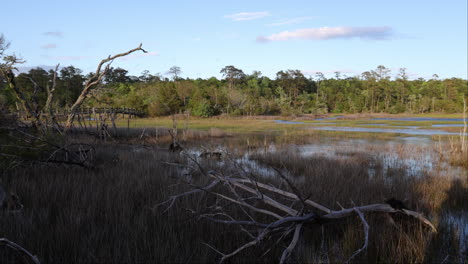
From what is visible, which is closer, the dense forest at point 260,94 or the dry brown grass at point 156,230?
the dry brown grass at point 156,230

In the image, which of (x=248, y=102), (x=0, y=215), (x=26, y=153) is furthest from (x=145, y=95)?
(x=0, y=215)

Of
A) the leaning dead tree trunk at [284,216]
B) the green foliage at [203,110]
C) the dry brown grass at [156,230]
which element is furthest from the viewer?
the green foliage at [203,110]

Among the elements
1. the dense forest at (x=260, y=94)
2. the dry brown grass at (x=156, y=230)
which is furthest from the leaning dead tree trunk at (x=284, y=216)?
the dense forest at (x=260, y=94)

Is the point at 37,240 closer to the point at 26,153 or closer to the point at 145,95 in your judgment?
the point at 26,153

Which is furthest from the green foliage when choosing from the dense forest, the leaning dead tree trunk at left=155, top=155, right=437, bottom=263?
the leaning dead tree trunk at left=155, top=155, right=437, bottom=263

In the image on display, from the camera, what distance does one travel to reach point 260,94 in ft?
280

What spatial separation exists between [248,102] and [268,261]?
190 feet

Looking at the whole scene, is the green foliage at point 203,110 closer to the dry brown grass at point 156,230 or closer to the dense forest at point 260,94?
the dense forest at point 260,94

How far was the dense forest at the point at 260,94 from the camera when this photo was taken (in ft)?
178

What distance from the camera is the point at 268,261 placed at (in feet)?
10.1

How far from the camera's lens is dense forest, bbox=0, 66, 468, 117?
5425 centimetres

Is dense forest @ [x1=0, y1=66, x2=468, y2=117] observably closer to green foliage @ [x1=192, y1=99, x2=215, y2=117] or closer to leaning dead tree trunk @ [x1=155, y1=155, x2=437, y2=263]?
green foliage @ [x1=192, y1=99, x2=215, y2=117]

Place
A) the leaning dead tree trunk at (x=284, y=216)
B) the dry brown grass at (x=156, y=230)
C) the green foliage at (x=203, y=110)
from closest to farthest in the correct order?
the leaning dead tree trunk at (x=284, y=216)
the dry brown grass at (x=156, y=230)
the green foliage at (x=203, y=110)

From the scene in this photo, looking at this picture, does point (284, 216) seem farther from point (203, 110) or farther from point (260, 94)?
point (260, 94)
